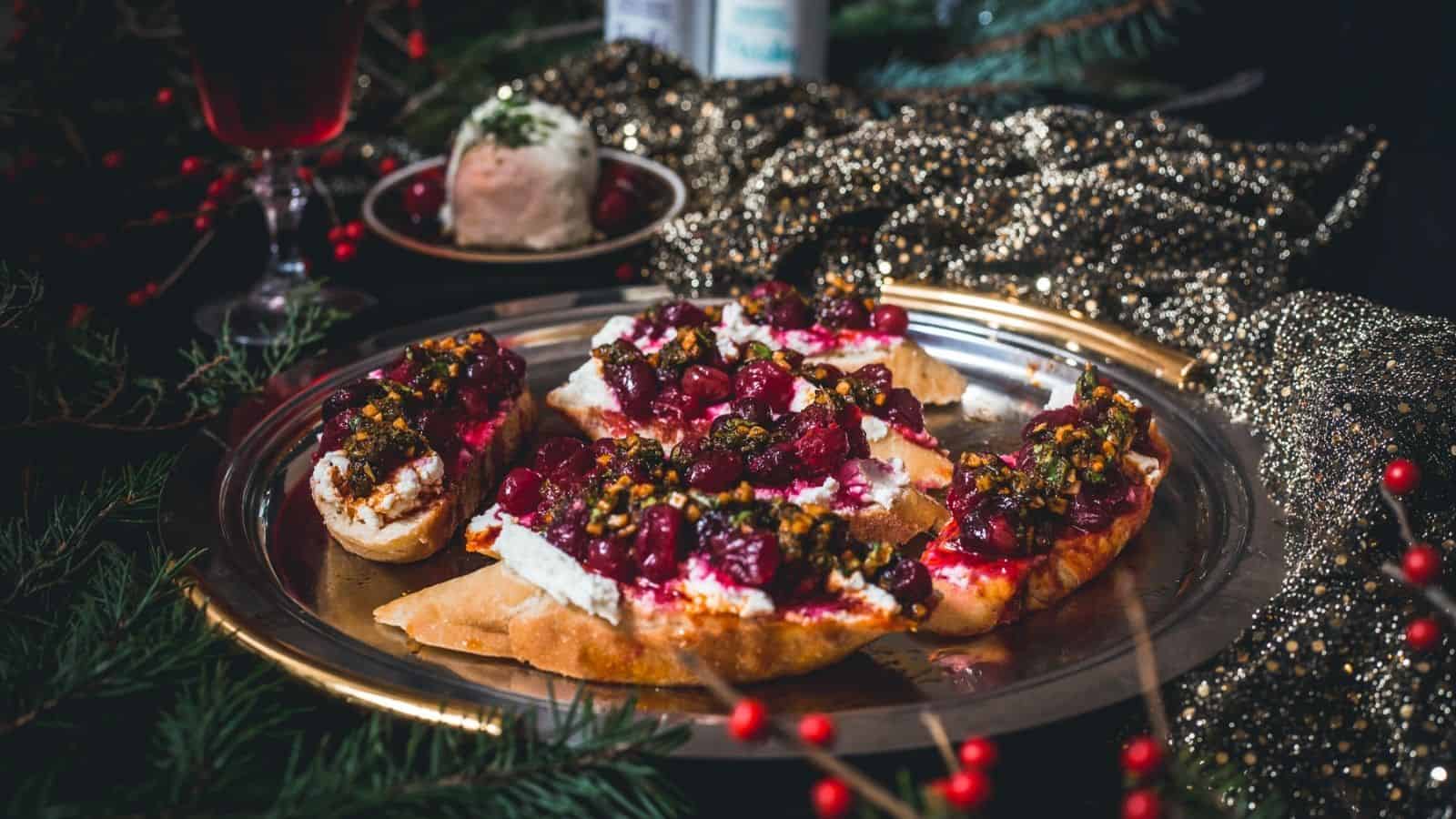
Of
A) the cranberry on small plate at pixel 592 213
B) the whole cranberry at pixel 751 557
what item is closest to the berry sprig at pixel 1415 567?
the whole cranberry at pixel 751 557

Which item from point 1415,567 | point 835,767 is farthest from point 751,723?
point 1415,567

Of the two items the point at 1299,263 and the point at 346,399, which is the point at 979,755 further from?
the point at 1299,263

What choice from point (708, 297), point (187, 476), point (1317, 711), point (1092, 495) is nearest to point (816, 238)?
point (708, 297)

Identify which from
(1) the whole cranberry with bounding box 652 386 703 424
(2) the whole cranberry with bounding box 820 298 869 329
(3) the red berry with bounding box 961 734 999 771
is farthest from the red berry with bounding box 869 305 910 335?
(3) the red berry with bounding box 961 734 999 771

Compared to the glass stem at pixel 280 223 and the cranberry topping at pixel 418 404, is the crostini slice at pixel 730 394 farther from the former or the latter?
the glass stem at pixel 280 223

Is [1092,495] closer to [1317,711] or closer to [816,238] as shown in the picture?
[1317,711]

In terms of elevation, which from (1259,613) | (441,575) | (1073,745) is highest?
(1259,613)
